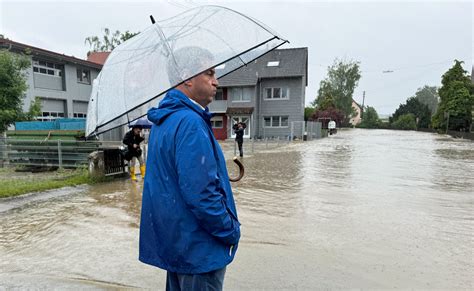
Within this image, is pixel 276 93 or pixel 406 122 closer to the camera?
pixel 276 93

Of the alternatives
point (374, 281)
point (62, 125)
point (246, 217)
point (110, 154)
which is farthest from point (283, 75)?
point (374, 281)

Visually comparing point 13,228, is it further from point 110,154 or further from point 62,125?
point 62,125

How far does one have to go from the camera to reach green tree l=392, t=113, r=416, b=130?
207 feet

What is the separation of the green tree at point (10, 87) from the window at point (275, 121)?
20.9 m

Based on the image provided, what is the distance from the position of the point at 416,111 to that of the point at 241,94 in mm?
54078

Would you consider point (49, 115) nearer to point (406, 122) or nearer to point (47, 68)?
point (47, 68)

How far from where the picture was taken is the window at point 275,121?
29.4m

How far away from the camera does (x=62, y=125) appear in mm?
12555

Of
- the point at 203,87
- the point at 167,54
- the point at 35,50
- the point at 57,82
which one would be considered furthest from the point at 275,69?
the point at 203,87

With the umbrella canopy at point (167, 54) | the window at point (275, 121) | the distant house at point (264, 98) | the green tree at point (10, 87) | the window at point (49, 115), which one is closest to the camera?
the umbrella canopy at point (167, 54)

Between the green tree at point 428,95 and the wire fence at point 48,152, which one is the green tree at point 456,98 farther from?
the green tree at point 428,95

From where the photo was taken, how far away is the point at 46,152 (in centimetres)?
1038

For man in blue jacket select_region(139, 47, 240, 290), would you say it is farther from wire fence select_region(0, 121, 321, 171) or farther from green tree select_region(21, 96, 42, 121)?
green tree select_region(21, 96, 42, 121)

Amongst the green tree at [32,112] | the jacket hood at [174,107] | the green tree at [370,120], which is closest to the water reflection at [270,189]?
the jacket hood at [174,107]
